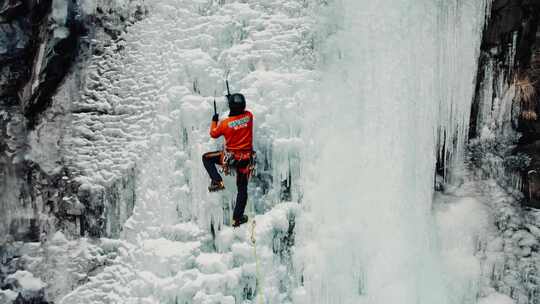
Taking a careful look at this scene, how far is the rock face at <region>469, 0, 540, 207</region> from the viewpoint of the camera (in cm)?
415

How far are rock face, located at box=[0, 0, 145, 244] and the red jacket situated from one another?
1.16 meters

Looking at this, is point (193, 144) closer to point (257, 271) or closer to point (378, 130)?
point (257, 271)

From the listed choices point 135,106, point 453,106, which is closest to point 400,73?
point 453,106

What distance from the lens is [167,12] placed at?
14.3 feet

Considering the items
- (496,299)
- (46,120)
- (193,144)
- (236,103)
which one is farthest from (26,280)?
(496,299)

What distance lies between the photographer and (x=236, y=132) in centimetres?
363

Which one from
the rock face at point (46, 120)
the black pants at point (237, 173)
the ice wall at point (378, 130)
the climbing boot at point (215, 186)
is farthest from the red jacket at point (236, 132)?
the rock face at point (46, 120)

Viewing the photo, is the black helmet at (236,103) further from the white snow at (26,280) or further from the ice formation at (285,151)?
the white snow at (26,280)

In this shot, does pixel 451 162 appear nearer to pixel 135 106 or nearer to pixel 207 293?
pixel 207 293

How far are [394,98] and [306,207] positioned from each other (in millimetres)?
1258

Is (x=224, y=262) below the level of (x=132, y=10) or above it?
below

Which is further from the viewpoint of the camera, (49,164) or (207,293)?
(49,164)

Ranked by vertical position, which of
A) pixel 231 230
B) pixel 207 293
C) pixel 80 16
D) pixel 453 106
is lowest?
pixel 207 293

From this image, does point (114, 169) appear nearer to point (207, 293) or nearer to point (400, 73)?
point (207, 293)
